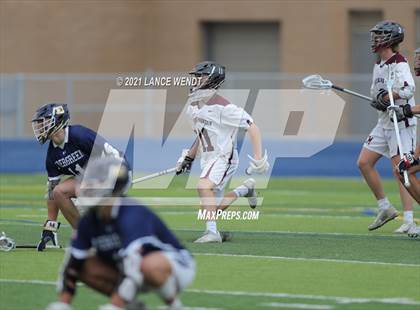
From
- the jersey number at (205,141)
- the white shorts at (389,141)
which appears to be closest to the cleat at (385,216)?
the white shorts at (389,141)

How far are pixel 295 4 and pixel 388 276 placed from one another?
773 inches

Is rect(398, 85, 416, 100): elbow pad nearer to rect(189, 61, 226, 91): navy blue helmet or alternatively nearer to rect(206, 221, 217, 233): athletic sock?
rect(189, 61, 226, 91): navy blue helmet

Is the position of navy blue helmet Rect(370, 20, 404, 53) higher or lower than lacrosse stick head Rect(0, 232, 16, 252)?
higher

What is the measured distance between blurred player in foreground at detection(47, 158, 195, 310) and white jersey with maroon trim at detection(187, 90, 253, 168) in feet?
15.9

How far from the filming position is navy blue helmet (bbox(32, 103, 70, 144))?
1166cm

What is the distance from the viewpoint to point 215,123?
1286 cm

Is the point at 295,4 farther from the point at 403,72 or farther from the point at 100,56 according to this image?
the point at 403,72

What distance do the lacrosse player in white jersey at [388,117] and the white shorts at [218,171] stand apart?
1.59 metres

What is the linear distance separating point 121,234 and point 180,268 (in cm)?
42

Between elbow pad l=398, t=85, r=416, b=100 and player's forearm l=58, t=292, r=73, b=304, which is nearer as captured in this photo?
player's forearm l=58, t=292, r=73, b=304

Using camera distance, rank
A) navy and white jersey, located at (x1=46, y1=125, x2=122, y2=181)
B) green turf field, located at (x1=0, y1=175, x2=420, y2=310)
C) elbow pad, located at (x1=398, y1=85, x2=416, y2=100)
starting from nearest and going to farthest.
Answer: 1. green turf field, located at (x1=0, y1=175, x2=420, y2=310)
2. navy and white jersey, located at (x1=46, y1=125, x2=122, y2=181)
3. elbow pad, located at (x1=398, y1=85, x2=416, y2=100)

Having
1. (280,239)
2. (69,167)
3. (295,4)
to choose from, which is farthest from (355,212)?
(295,4)

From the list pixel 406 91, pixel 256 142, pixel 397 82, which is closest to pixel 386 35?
pixel 397 82

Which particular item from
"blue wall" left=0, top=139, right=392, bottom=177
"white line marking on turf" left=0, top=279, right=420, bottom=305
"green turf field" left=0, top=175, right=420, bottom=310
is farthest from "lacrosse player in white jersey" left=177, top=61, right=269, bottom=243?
"blue wall" left=0, top=139, right=392, bottom=177
